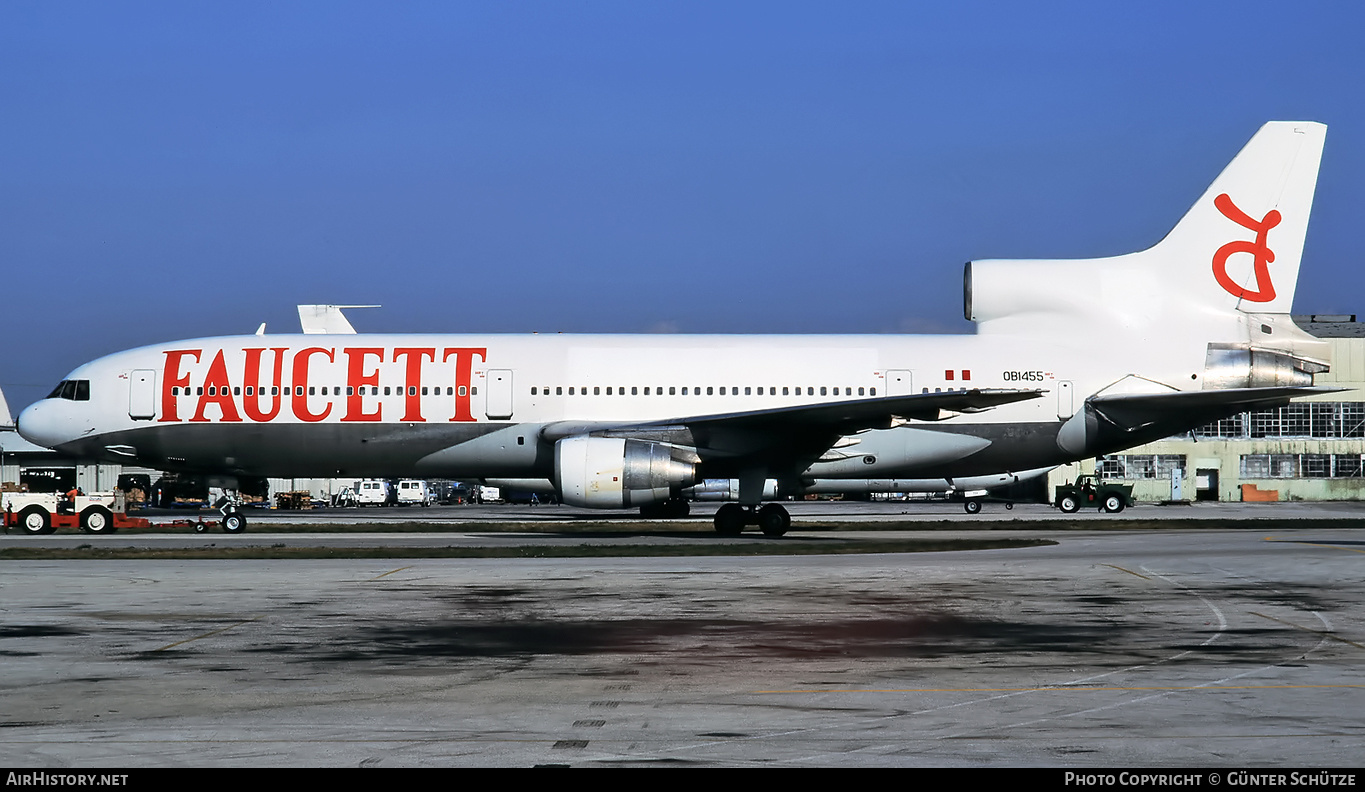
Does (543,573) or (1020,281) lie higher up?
(1020,281)

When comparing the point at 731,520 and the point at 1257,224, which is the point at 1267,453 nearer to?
the point at 1257,224

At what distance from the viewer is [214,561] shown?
21766 millimetres

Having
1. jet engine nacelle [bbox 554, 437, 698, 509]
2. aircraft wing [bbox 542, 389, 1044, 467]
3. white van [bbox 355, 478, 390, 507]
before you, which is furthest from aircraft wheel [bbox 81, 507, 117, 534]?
white van [bbox 355, 478, 390, 507]

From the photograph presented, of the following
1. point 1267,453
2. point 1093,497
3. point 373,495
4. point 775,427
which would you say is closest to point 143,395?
point 775,427

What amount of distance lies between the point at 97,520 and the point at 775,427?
61.0 feet

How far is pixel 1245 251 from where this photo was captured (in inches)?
1251

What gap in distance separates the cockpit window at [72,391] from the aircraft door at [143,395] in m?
1.43

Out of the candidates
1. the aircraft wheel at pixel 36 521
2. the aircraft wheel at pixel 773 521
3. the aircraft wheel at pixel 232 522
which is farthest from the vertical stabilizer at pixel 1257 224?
the aircraft wheel at pixel 36 521

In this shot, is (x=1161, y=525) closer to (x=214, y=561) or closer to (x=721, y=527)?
(x=721, y=527)

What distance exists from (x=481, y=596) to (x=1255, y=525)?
26.8 meters

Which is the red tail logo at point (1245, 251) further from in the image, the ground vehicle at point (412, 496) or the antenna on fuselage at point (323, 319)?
the ground vehicle at point (412, 496)

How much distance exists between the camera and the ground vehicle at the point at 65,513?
3394cm

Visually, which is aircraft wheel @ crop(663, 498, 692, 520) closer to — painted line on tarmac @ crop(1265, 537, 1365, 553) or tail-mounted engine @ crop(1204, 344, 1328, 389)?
tail-mounted engine @ crop(1204, 344, 1328, 389)
